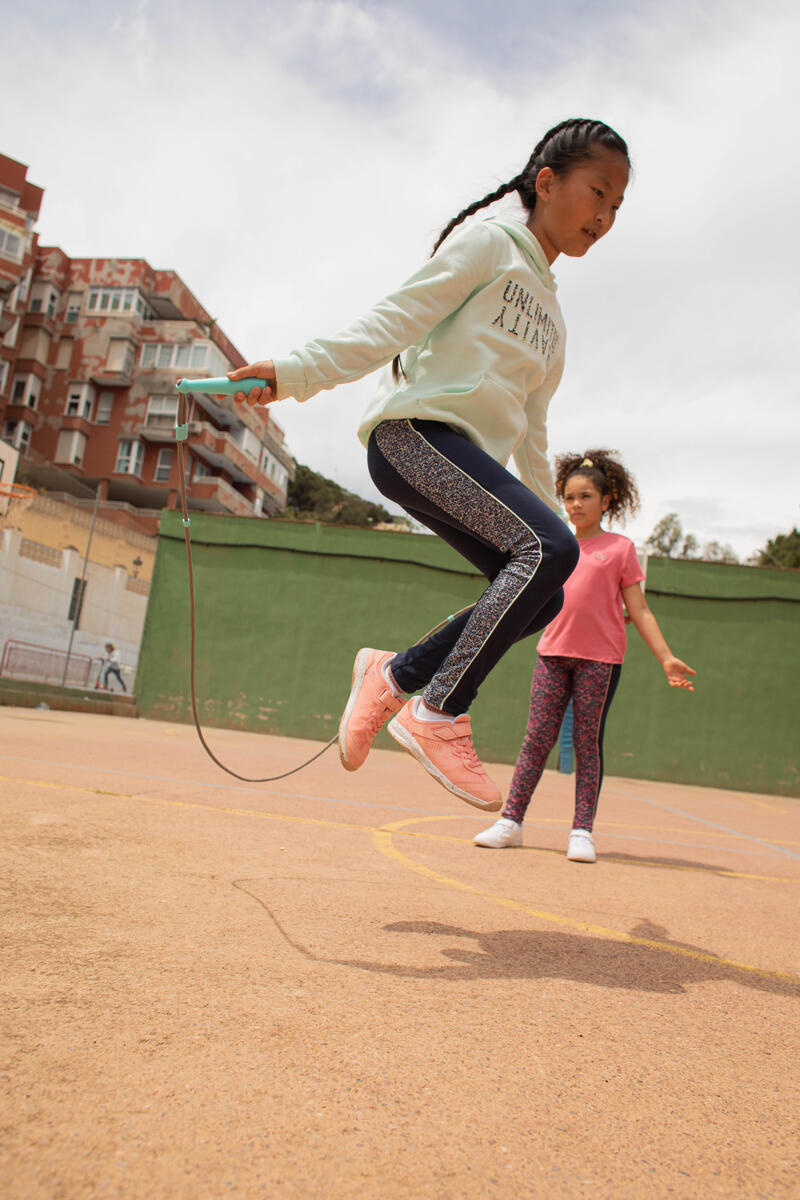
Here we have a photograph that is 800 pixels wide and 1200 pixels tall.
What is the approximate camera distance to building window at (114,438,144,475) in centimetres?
4466

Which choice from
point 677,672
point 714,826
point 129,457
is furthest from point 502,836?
point 129,457

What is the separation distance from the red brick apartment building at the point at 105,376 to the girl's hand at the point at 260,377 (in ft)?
142

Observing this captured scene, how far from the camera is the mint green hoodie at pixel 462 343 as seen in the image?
2.20m

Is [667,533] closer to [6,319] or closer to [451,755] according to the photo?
[6,319]

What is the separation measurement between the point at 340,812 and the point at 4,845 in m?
2.00

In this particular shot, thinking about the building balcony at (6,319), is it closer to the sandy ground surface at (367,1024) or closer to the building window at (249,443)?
the building window at (249,443)

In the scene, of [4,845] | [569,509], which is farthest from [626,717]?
[4,845]

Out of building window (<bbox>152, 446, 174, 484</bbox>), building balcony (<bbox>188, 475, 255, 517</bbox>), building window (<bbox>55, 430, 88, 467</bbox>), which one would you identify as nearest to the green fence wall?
building balcony (<bbox>188, 475, 255, 517</bbox>)

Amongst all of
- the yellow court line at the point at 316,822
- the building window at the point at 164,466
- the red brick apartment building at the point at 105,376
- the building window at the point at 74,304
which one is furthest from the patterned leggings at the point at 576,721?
the building window at the point at 74,304

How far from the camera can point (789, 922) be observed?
270 centimetres

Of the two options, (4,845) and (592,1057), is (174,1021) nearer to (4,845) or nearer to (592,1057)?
(592,1057)

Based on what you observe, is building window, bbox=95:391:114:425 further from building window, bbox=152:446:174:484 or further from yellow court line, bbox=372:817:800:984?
yellow court line, bbox=372:817:800:984

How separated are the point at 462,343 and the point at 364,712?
A: 1112 millimetres

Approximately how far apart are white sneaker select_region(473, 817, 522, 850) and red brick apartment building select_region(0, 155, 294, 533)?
42.2 m
